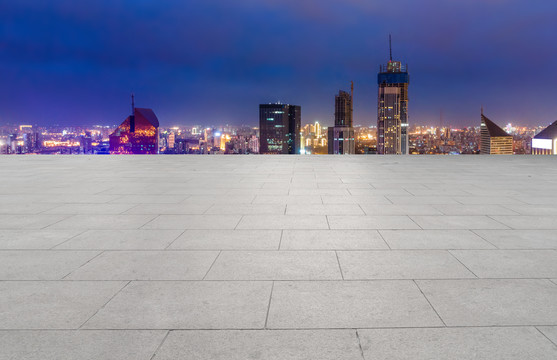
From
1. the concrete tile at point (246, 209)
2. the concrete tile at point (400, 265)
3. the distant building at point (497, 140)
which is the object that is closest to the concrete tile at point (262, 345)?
the concrete tile at point (400, 265)

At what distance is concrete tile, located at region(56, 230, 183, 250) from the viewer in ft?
19.3

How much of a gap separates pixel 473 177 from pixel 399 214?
292 inches

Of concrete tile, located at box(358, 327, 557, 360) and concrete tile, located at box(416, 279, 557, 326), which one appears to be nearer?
concrete tile, located at box(358, 327, 557, 360)

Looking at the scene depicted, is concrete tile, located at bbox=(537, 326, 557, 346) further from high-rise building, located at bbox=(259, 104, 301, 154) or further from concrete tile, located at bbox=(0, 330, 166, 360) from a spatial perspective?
high-rise building, located at bbox=(259, 104, 301, 154)

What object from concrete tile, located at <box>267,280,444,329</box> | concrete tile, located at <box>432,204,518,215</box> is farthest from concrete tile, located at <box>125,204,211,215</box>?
concrete tile, located at <box>432,204,518,215</box>

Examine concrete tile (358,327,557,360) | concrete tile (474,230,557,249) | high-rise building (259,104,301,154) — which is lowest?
concrete tile (358,327,557,360)

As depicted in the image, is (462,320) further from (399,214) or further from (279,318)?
(399,214)

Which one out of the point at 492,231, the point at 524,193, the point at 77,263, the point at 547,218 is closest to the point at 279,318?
the point at 77,263

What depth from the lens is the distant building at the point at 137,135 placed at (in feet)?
263

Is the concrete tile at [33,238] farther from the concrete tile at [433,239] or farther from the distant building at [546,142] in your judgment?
the distant building at [546,142]

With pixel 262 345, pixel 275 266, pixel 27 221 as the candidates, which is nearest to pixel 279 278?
pixel 275 266

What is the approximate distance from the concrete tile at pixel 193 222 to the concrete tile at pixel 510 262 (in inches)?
142

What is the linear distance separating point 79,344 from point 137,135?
3669 inches

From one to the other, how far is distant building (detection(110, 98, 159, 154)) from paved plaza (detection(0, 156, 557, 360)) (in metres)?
71.7
